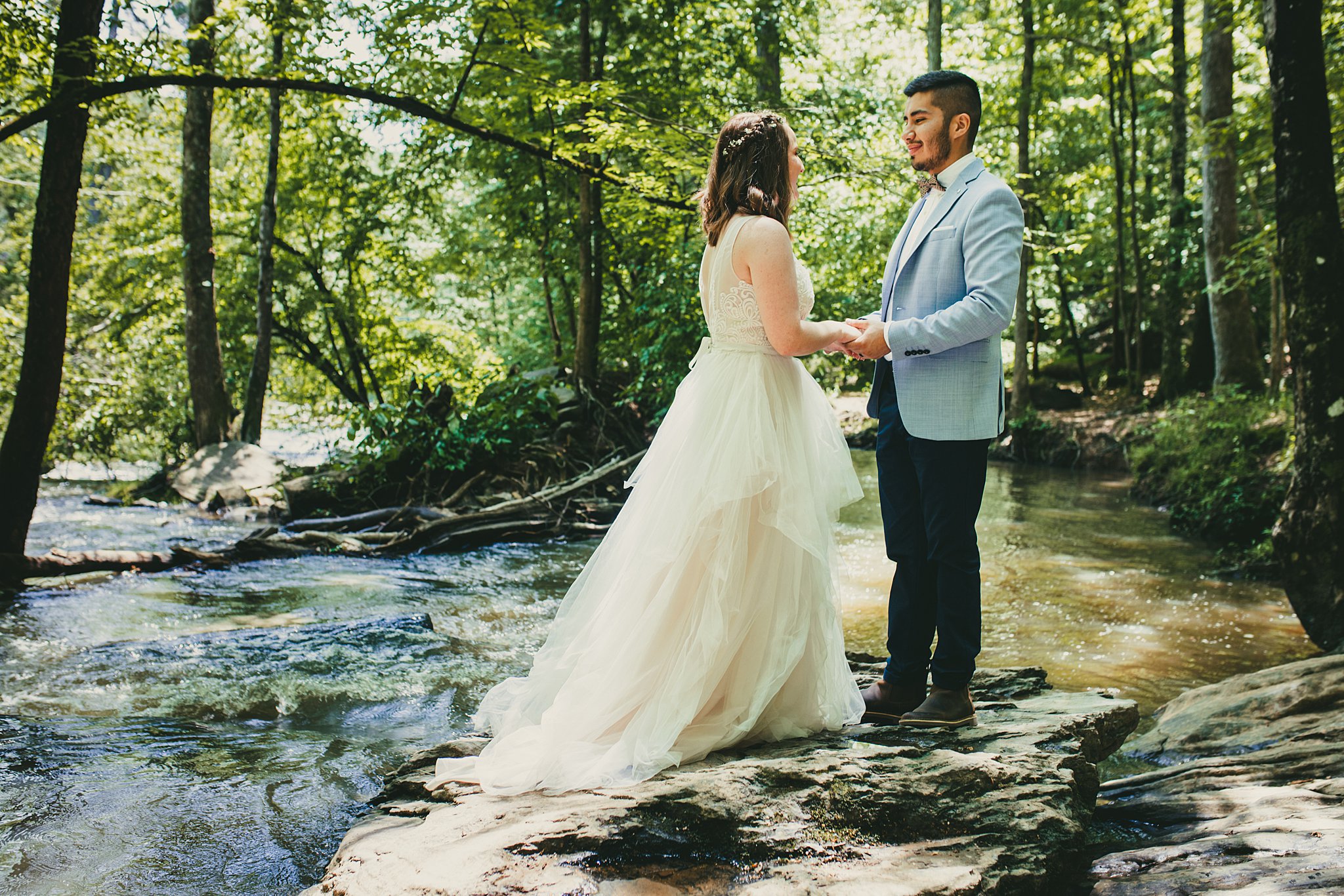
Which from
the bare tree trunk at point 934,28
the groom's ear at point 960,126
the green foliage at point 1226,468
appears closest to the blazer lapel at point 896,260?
the groom's ear at point 960,126

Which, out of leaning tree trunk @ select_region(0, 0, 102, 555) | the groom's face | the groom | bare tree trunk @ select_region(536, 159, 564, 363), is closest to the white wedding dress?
the groom

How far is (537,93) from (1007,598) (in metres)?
6.52

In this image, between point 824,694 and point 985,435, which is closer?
point 985,435

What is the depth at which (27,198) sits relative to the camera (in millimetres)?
20016

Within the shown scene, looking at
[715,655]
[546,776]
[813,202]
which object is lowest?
[546,776]

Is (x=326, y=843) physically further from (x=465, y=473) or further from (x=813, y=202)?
(x=813, y=202)

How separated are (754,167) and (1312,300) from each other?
14.5ft

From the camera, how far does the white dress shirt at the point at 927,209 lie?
3170 millimetres

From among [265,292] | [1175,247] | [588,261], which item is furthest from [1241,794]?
[1175,247]

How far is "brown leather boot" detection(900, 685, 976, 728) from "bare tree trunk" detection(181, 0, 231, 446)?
13493mm

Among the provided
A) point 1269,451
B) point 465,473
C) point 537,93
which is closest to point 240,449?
point 465,473

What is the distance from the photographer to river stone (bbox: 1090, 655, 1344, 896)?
92.4 inches

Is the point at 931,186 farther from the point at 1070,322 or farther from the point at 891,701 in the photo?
the point at 1070,322

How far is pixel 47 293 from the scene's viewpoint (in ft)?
22.5
